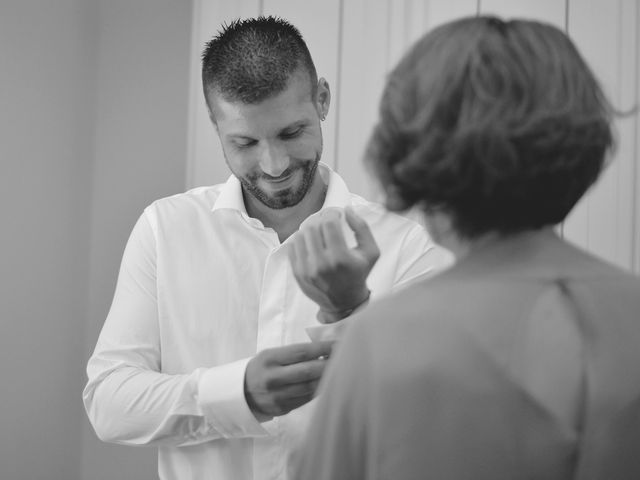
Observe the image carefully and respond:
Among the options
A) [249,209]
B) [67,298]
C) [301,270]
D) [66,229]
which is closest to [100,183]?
[66,229]

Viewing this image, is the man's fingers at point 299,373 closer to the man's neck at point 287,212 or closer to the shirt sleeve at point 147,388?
the shirt sleeve at point 147,388

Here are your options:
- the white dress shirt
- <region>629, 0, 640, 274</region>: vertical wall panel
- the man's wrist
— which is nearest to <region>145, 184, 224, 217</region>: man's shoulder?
the white dress shirt

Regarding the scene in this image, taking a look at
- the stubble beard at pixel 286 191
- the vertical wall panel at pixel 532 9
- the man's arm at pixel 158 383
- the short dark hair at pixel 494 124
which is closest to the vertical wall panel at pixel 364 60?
the vertical wall panel at pixel 532 9

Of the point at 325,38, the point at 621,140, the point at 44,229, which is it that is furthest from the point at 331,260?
the point at 44,229

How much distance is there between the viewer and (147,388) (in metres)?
1.65

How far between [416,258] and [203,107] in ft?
4.20

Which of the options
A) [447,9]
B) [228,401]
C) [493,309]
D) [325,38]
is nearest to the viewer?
[493,309]

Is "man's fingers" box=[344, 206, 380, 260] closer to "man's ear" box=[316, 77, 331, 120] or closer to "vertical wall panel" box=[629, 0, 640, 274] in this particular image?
"man's ear" box=[316, 77, 331, 120]

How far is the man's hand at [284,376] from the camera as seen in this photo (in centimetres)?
138

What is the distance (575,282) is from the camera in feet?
2.60

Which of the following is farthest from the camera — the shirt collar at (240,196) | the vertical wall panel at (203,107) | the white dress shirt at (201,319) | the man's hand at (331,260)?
the vertical wall panel at (203,107)

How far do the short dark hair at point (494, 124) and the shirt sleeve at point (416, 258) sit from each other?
99 centimetres

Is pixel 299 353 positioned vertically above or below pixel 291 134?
below

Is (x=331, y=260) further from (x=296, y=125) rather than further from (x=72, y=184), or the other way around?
(x=72, y=184)
